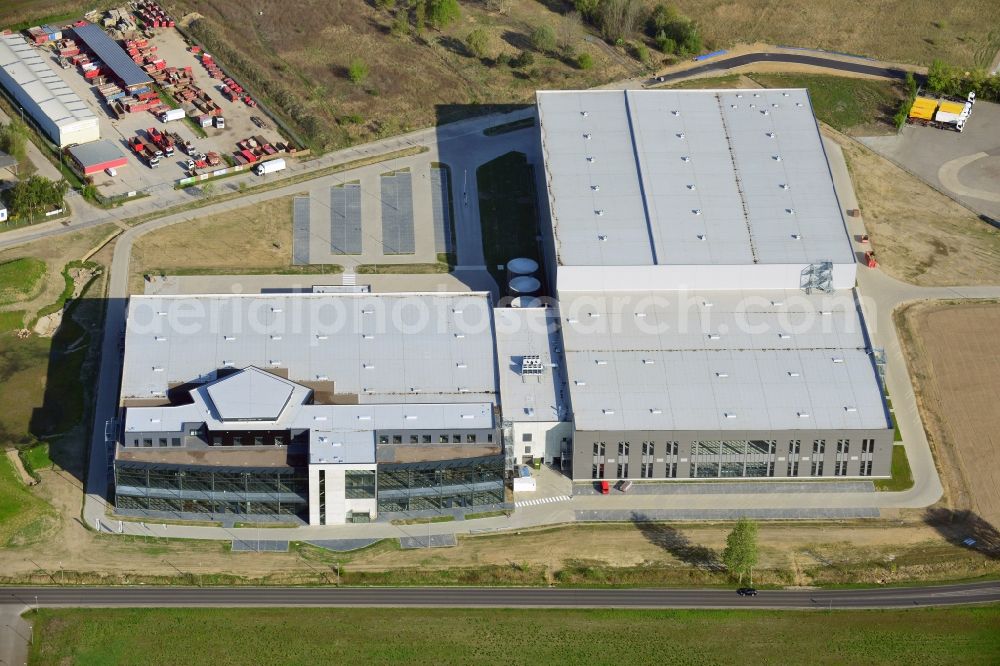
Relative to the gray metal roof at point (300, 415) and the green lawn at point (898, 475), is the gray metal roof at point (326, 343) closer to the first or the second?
the gray metal roof at point (300, 415)

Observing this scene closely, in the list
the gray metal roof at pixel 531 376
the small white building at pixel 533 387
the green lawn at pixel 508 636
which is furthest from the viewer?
the gray metal roof at pixel 531 376

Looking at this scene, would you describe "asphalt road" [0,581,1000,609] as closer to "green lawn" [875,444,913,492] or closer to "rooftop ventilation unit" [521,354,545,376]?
"green lawn" [875,444,913,492]

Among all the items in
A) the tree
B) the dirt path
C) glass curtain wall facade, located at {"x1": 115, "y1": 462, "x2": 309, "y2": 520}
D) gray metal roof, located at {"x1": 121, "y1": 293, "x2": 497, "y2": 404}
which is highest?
gray metal roof, located at {"x1": 121, "y1": 293, "x2": 497, "y2": 404}

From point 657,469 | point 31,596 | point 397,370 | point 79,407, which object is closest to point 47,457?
point 79,407

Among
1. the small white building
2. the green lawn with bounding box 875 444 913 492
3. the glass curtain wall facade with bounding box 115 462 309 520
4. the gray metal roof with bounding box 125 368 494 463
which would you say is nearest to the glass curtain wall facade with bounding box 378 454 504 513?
the gray metal roof with bounding box 125 368 494 463

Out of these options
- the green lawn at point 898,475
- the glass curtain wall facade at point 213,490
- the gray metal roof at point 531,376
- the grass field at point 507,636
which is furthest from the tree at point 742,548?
the glass curtain wall facade at point 213,490

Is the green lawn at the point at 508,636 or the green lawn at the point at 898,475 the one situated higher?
the green lawn at the point at 898,475

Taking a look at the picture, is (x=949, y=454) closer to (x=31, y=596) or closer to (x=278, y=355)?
(x=278, y=355)
